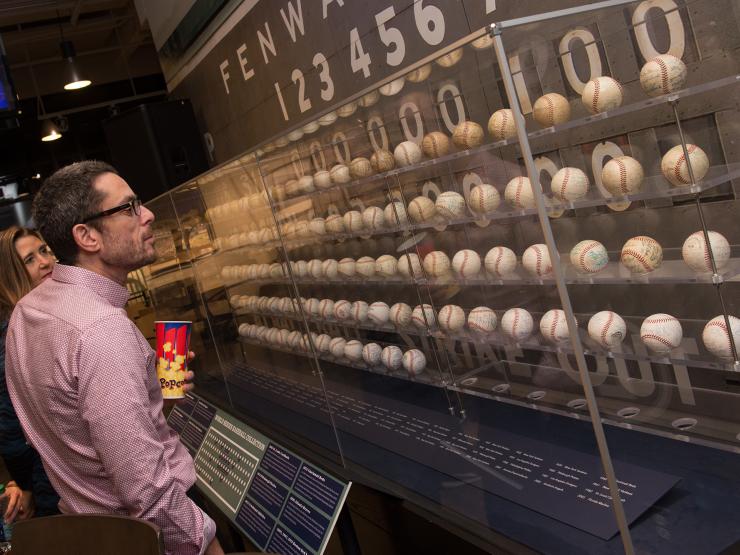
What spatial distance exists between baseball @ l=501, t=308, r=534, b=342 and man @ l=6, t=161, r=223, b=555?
107cm

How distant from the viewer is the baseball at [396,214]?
276 centimetres

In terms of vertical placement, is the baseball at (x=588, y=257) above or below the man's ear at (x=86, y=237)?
below

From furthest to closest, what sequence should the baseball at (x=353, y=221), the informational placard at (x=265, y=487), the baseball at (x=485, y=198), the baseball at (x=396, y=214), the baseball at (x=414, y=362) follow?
the baseball at (x=353, y=221) < the baseball at (x=414, y=362) < the baseball at (x=396, y=214) < the informational placard at (x=265, y=487) < the baseball at (x=485, y=198)

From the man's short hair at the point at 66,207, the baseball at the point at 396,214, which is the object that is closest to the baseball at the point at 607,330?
the baseball at the point at 396,214

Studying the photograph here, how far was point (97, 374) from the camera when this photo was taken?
5.72ft

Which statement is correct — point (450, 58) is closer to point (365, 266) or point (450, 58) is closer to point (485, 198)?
point (485, 198)

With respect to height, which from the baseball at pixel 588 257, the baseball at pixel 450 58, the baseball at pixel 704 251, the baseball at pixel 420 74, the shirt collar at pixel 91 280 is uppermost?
the baseball at pixel 420 74

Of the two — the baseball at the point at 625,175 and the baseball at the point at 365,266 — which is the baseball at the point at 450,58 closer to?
the baseball at the point at 625,175

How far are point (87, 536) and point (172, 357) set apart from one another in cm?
96

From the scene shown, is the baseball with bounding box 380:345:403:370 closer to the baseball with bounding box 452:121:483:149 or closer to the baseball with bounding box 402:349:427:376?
the baseball with bounding box 402:349:427:376

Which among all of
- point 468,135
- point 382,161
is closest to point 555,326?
point 468,135

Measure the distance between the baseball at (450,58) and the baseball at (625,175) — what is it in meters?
0.51

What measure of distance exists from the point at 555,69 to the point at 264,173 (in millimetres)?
1765

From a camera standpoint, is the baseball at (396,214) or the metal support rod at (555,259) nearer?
the metal support rod at (555,259)
